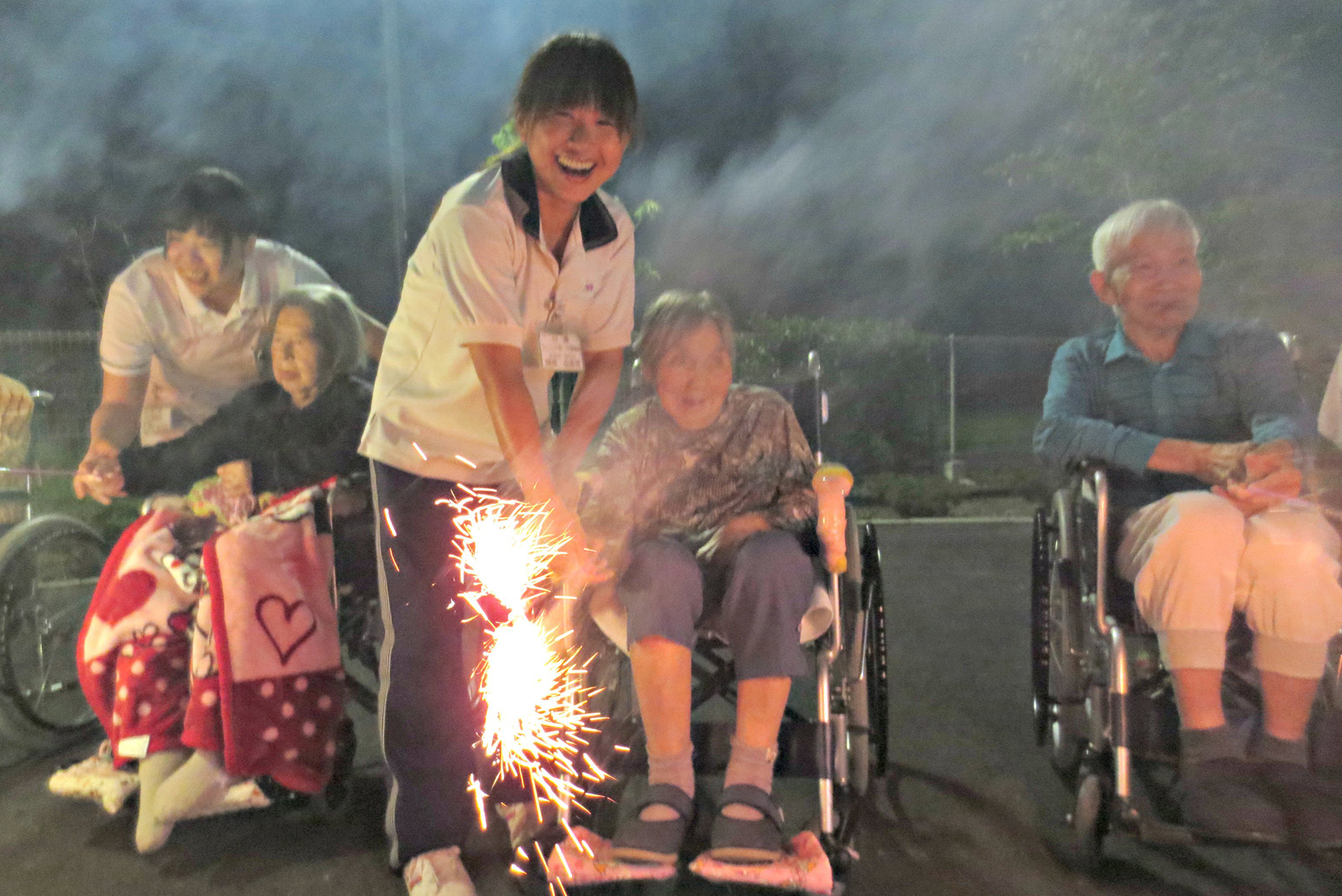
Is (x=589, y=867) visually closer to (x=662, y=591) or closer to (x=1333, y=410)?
(x=662, y=591)

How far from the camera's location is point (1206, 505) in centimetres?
192

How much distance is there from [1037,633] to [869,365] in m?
4.66

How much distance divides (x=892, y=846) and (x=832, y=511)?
76cm

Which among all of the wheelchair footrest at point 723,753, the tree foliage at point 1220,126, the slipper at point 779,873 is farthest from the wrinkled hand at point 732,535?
the tree foliage at point 1220,126

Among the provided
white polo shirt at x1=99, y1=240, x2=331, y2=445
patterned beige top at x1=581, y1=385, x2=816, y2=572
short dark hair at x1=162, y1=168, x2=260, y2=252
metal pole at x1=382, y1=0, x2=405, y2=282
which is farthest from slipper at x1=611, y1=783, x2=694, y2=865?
metal pole at x1=382, y1=0, x2=405, y2=282

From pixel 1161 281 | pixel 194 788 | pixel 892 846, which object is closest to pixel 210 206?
pixel 194 788

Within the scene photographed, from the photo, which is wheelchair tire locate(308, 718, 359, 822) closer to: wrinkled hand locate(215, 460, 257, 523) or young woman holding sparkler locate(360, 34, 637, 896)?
young woman holding sparkler locate(360, 34, 637, 896)

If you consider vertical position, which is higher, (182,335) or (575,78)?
(575,78)

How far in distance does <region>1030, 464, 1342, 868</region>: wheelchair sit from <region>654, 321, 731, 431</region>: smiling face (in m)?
0.87

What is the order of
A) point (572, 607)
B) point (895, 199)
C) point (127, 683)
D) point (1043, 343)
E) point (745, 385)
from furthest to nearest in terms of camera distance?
point (1043, 343)
point (895, 199)
point (745, 385)
point (127, 683)
point (572, 607)

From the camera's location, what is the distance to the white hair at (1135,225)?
2279mm

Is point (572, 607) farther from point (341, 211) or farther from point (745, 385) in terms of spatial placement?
point (341, 211)

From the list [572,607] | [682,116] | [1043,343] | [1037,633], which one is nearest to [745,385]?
[572,607]

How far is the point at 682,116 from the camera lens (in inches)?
175
